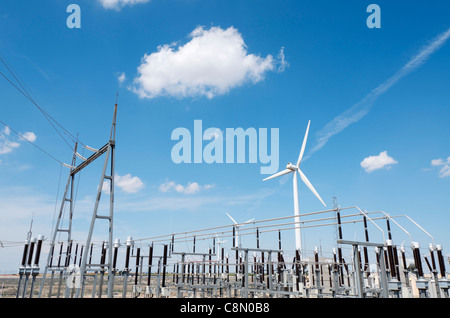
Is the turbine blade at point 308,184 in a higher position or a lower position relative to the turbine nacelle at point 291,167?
lower

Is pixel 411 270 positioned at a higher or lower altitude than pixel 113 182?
lower

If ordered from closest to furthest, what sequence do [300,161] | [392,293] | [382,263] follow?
[382,263] → [392,293] → [300,161]

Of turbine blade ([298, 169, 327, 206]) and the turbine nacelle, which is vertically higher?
the turbine nacelle

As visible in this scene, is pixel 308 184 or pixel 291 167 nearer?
pixel 308 184

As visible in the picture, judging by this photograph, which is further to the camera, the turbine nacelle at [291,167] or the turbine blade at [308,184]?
the turbine nacelle at [291,167]

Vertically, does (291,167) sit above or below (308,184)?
above

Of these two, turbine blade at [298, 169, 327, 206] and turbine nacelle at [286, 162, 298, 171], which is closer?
turbine blade at [298, 169, 327, 206]

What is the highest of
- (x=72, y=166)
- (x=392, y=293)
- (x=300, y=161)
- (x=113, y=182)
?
(x=300, y=161)
